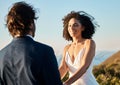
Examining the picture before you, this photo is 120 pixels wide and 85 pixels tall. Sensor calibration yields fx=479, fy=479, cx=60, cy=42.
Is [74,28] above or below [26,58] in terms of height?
below

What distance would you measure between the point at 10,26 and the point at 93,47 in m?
2.18

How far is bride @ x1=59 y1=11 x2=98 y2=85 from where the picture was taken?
6.05 meters

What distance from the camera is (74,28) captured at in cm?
613

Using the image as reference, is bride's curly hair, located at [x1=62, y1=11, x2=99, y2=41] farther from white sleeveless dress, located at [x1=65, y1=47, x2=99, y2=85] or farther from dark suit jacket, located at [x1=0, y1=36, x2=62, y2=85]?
dark suit jacket, located at [x1=0, y1=36, x2=62, y2=85]

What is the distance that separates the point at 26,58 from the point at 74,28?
7.84 feet

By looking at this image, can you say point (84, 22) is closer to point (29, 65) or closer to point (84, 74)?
point (84, 74)

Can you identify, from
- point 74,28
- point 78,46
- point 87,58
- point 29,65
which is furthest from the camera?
point 78,46

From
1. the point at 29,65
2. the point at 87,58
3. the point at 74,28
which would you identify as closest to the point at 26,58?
the point at 29,65

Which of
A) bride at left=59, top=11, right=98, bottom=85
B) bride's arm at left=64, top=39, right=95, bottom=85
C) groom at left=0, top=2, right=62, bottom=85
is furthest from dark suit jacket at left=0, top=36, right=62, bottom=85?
bride at left=59, top=11, right=98, bottom=85

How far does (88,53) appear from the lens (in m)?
6.03

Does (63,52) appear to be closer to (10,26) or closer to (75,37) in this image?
(75,37)

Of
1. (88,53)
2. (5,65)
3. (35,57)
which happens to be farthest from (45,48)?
(88,53)

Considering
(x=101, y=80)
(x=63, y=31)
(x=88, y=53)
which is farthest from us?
(x=101, y=80)

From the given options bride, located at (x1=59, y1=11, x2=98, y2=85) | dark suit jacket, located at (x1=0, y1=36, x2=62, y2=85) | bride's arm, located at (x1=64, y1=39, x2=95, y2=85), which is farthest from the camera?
bride, located at (x1=59, y1=11, x2=98, y2=85)
